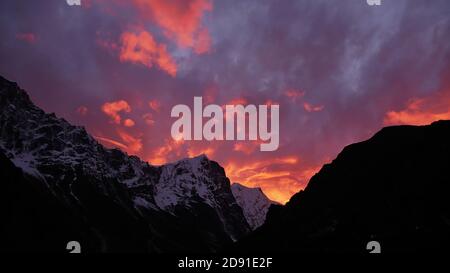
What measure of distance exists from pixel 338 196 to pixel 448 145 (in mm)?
43854


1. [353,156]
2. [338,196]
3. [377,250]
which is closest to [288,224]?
[338,196]

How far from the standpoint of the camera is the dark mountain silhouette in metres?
114

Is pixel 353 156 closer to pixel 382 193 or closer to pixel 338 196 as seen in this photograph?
pixel 338 196

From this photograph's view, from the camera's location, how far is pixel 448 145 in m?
146

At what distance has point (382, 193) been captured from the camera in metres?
144

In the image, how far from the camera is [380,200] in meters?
141

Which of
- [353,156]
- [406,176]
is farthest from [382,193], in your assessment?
[353,156]

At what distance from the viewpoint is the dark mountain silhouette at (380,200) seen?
114000 millimetres
